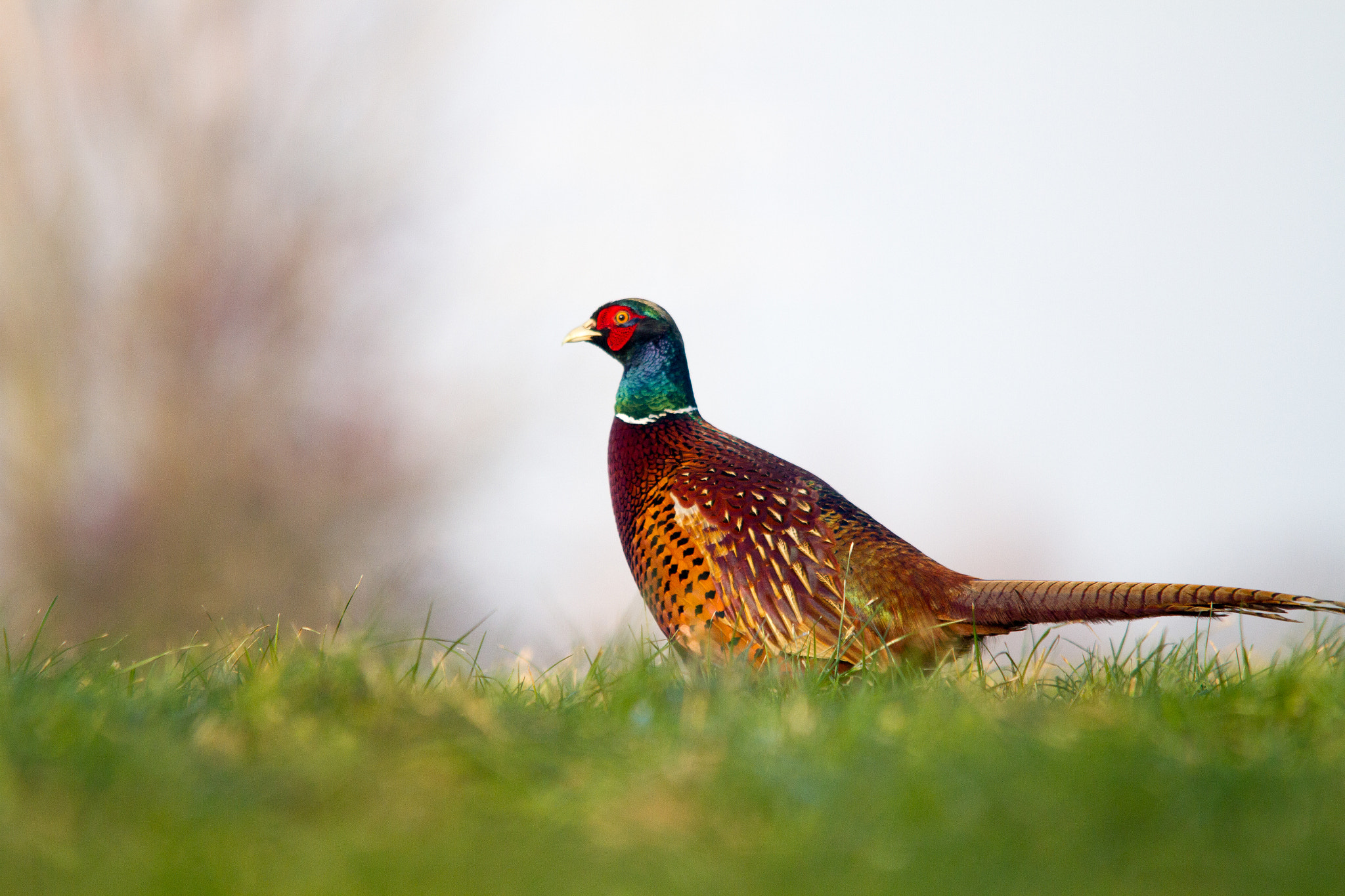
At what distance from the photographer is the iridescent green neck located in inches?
187

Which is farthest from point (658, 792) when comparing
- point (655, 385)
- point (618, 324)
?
point (618, 324)

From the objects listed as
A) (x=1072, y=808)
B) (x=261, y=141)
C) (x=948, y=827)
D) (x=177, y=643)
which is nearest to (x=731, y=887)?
(x=948, y=827)

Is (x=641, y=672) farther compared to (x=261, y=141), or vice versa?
(x=261, y=141)

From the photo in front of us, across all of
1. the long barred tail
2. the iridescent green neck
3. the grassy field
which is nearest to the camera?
the grassy field

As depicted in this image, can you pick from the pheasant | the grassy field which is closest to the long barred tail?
the pheasant

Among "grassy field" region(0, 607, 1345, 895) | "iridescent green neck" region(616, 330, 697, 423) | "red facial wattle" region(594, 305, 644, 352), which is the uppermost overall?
"red facial wattle" region(594, 305, 644, 352)

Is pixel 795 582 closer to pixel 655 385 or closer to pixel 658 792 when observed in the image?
pixel 655 385

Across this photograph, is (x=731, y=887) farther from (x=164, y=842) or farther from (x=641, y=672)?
(x=641, y=672)

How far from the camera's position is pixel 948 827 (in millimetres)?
1721

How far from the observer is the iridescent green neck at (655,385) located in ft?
15.6

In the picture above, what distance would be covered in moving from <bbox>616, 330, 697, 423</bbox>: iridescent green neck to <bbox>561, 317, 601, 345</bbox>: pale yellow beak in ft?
0.73

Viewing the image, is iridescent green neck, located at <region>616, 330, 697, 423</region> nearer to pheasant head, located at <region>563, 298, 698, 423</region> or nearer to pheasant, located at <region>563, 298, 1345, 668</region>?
pheasant head, located at <region>563, 298, 698, 423</region>

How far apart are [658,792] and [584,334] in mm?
3298

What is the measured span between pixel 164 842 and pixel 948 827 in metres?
1.30
